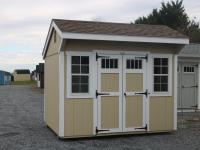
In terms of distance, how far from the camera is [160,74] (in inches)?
455

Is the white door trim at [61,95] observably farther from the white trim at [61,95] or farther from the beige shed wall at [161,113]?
the beige shed wall at [161,113]

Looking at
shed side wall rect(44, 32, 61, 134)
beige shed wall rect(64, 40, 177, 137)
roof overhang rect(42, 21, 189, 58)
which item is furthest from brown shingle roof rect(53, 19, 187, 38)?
shed side wall rect(44, 32, 61, 134)

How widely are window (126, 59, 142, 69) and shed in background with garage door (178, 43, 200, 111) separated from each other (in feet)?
21.5

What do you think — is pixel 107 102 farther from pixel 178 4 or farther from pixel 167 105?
pixel 178 4

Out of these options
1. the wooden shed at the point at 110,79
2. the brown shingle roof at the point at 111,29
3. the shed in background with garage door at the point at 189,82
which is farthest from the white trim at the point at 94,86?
the shed in background with garage door at the point at 189,82

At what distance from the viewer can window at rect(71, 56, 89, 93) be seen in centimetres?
1057

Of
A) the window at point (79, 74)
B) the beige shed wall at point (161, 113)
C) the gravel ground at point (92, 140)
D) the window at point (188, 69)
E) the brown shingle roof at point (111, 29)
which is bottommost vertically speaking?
the gravel ground at point (92, 140)

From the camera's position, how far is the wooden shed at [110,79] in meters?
10.5

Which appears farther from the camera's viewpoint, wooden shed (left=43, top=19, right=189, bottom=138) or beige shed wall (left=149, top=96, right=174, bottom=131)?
beige shed wall (left=149, top=96, right=174, bottom=131)

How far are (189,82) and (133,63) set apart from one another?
7.30 meters

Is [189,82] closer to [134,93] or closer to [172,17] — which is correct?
[134,93]

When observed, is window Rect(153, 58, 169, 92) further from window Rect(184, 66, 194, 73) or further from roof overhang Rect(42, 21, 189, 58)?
window Rect(184, 66, 194, 73)

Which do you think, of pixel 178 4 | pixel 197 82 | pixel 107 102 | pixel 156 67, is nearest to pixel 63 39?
pixel 107 102

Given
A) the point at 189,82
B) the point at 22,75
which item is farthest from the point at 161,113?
the point at 22,75
